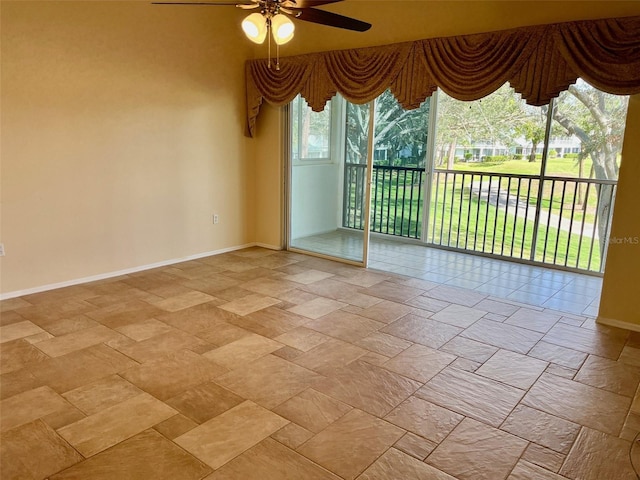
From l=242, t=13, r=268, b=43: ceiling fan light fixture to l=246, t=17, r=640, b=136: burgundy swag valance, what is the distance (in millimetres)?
1744

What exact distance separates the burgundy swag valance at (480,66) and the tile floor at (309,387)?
1745 millimetres

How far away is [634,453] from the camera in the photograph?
6.79ft

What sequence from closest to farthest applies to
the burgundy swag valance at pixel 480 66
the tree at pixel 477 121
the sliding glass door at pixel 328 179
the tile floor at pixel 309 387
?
the tile floor at pixel 309 387 → the burgundy swag valance at pixel 480 66 → the tree at pixel 477 121 → the sliding glass door at pixel 328 179

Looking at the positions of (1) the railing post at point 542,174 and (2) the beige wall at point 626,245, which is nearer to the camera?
(2) the beige wall at point 626,245

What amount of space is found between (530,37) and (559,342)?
223 cm

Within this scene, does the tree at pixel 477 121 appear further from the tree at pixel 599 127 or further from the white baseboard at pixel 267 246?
the white baseboard at pixel 267 246

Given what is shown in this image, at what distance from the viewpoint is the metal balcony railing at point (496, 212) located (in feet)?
16.0

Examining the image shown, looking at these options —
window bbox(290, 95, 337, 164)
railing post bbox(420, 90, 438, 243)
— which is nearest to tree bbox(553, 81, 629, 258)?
railing post bbox(420, 90, 438, 243)

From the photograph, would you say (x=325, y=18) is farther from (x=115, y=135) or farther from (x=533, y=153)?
(x=533, y=153)

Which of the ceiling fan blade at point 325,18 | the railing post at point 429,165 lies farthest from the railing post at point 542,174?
the ceiling fan blade at point 325,18

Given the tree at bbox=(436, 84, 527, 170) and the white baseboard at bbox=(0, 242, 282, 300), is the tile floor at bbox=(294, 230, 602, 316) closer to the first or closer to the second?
the white baseboard at bbox=(0, 242, 282, 300)

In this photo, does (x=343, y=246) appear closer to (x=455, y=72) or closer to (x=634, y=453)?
(x=455, y=72)

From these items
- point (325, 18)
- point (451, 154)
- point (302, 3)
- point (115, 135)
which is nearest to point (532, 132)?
point (451, 154)

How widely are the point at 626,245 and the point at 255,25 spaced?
9.74ft
